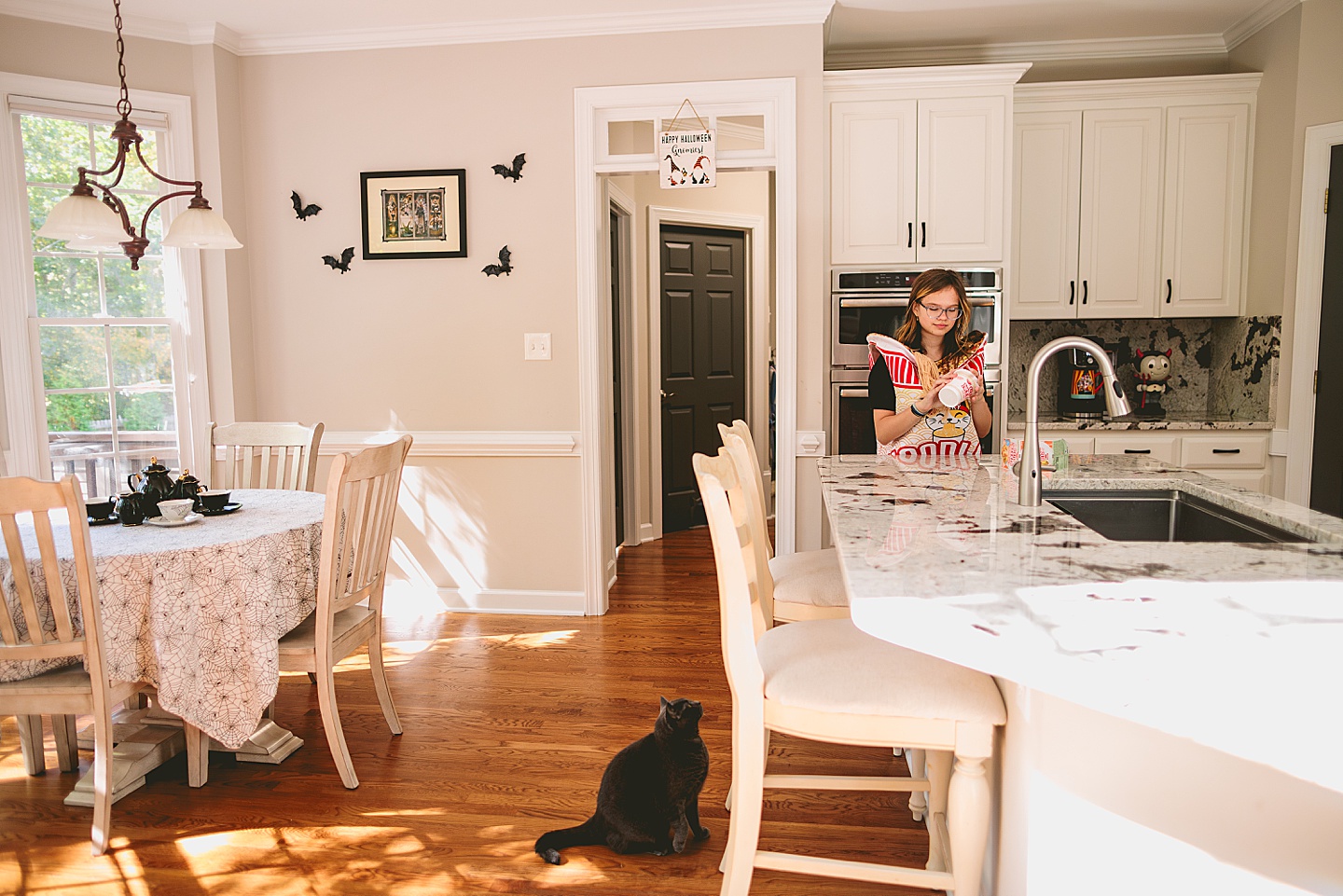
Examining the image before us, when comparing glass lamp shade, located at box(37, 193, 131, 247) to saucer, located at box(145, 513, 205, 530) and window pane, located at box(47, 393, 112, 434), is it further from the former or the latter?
window pane, located at box(47, 393, 112, 434)

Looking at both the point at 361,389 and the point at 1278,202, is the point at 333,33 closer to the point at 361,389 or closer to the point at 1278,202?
the point at 361,389

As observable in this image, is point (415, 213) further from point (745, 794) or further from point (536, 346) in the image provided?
point (745, 794)

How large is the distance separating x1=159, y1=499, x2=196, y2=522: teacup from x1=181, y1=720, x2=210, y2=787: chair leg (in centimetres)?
58

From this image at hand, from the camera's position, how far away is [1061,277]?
Answer: 13.9 feet

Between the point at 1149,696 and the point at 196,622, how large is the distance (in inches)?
87.0

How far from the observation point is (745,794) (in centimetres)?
168

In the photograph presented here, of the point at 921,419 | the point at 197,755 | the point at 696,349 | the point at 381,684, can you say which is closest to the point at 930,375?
the point at 921,419

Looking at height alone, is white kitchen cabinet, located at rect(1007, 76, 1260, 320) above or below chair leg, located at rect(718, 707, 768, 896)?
above

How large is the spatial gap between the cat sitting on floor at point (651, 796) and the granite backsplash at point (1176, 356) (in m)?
3.03

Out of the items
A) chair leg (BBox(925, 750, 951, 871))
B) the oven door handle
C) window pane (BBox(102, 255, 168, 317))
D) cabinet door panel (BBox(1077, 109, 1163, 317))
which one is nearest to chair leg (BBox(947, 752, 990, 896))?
chair leg (BBox(925, 750, 951, 871))

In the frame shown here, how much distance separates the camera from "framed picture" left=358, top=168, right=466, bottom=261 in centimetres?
406

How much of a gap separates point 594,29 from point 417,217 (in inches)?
46.0

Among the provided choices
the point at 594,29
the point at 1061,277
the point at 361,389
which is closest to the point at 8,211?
the point at 361,389

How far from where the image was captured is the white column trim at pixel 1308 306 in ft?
12.4
